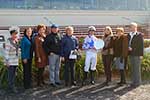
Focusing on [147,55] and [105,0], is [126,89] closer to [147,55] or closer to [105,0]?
[147,55]

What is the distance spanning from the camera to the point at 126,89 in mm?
12352

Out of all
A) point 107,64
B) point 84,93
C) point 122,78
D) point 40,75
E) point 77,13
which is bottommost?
point 84,93

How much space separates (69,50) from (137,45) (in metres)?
1.80

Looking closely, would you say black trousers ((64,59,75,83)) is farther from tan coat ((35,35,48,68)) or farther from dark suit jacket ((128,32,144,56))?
dark suit jacket ((128,32,144,56))

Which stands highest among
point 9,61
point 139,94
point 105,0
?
point 105,0

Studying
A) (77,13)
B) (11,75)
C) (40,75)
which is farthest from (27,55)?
(77,13)

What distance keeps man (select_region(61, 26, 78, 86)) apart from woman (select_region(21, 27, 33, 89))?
90 centimetres

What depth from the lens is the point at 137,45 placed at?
12.5 meters

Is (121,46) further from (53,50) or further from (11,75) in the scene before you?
(11,75)

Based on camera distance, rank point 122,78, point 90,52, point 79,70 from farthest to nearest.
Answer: point 79,70, point 122,78, point 90,52

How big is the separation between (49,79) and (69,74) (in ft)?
1.95

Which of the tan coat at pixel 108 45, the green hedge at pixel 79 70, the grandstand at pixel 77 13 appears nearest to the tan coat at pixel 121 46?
the tan coat at pixel 108 45

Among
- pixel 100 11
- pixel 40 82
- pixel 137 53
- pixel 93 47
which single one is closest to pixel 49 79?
pixel 40 82

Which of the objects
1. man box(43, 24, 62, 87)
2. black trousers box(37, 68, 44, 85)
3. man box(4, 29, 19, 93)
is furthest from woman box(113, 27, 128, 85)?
man box(4, 29, 19, 93)
